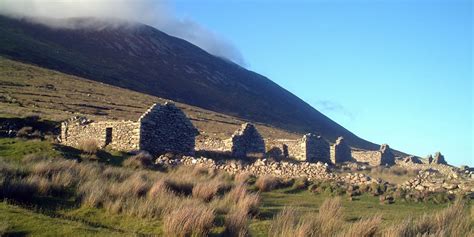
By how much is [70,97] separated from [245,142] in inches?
1513

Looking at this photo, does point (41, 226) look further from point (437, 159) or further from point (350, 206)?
point (437, 159)

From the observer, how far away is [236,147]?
101 feet

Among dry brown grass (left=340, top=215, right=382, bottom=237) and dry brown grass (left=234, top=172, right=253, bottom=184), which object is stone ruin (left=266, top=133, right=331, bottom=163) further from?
dry brown grass (left=340, top=215, right=382, bottom=237)

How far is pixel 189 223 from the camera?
920cm

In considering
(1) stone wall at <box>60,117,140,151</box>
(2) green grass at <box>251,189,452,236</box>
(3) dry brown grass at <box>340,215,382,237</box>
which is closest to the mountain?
(1) stone wall at <box>60,117,140,151</box>

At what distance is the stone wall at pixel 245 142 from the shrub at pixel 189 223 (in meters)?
20.3

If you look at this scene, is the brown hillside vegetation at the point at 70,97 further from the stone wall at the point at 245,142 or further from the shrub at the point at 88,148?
the shrub at the point at 88,148

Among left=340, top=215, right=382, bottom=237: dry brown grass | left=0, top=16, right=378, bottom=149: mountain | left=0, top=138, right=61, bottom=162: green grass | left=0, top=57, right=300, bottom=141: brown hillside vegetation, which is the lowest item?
left=340, top=215, right=382, bottom=237: dry brown grass

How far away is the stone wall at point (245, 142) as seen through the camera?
3065 cm

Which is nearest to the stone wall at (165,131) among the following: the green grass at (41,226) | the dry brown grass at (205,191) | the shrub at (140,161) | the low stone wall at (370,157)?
the shrub at (140,161)

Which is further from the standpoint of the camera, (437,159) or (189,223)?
(437,159)

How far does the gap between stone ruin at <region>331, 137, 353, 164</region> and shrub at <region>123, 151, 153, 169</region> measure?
21467mm

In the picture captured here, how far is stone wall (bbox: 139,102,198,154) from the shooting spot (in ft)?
80.8

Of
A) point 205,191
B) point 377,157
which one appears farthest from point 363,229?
point 377,157
